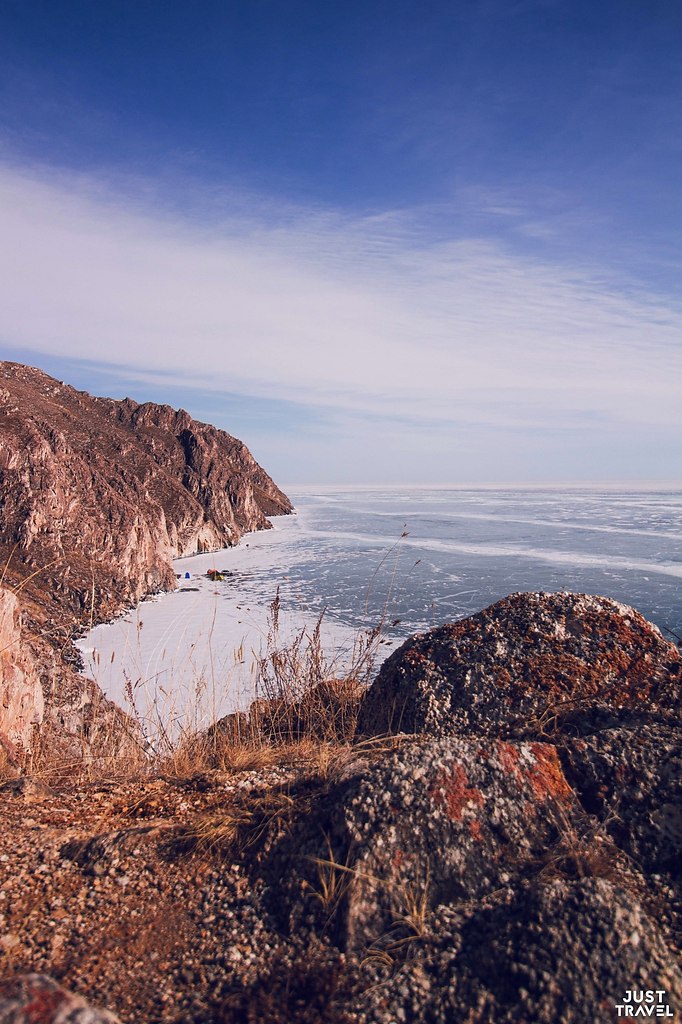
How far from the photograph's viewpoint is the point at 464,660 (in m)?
3.89

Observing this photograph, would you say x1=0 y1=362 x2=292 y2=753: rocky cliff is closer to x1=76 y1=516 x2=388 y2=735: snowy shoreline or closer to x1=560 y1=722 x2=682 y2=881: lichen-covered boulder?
x1=76 y1=516 x2=388 y2=735: snowy shoreline

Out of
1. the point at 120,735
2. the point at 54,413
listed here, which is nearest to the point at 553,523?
the point at 54,413

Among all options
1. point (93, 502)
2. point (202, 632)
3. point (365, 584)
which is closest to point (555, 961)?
point (202, 632)

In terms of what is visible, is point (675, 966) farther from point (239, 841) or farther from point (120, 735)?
point (120, 735)

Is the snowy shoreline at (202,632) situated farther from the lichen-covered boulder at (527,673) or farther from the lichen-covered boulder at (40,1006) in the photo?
the lichen-covered boulder at (40,1006)

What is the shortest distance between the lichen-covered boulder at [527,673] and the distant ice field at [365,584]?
4.86 metres

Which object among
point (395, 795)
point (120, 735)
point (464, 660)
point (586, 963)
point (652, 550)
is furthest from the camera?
point (652, 550)

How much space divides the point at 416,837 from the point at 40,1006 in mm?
1431

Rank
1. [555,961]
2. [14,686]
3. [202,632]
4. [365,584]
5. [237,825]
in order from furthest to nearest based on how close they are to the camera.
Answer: [365,584] → [202,632] → [14,686] → [237,825] → [555,961]

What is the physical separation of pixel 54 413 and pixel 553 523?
55.9 m

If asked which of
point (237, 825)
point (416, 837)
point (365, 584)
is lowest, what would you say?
point (365, 584)

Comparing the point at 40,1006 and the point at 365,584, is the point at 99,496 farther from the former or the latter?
the point at 40,1006

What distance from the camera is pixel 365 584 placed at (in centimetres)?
3136

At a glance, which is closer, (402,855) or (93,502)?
(402,855)
